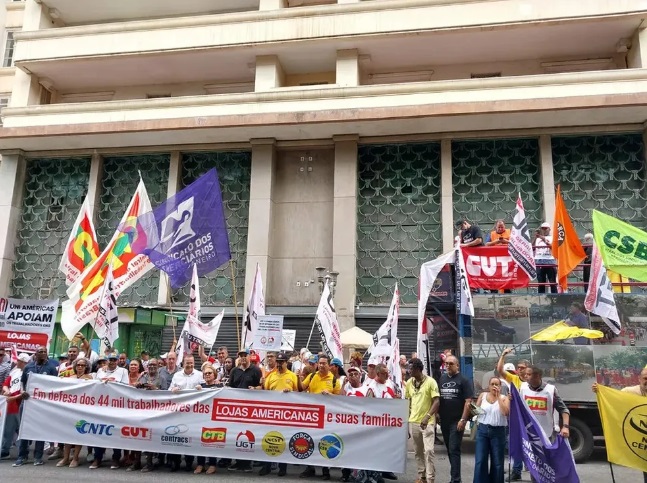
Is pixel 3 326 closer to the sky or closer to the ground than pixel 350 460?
closer to the sky

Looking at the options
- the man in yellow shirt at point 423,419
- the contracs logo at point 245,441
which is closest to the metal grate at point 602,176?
the man in yellow shirt at point 423,419

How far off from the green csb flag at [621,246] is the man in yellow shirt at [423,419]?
4751 mm

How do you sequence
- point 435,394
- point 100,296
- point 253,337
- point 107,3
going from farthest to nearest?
point 107,3 < point 253,337 < point 100,296 < point 435,394

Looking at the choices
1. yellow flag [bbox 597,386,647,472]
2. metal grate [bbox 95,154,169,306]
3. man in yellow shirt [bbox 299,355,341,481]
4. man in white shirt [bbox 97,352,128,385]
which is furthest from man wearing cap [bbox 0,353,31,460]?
metal grate [bbox 95,154,169,306]

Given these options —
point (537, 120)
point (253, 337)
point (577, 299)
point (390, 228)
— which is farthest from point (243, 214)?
point (577, 299)

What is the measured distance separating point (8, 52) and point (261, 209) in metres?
16.1

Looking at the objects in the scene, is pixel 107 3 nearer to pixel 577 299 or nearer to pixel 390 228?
pixel 390 228

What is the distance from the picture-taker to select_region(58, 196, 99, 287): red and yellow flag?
11.9 metres

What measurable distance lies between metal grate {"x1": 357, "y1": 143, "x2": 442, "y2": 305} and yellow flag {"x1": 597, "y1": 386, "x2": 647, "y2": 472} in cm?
1108

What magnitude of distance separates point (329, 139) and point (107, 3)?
11.5 m

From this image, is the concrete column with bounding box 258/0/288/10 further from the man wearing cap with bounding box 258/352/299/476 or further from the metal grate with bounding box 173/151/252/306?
the man wearing cap with bounding box 258/352/299/476

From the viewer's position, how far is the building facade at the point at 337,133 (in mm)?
17812

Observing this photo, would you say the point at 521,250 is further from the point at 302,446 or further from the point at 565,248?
the point at 302,446

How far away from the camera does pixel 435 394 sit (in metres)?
8.07
